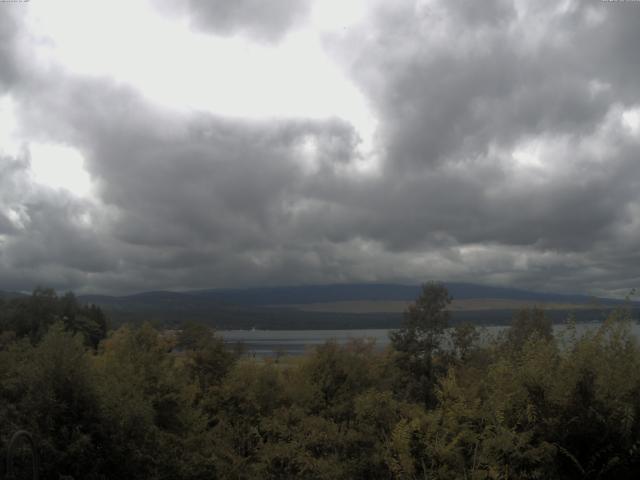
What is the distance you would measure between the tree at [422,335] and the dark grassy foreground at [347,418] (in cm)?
1972

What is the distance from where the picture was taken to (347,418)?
21.4m

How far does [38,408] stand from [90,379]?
1.17 metres

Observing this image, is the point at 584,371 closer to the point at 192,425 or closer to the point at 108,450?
the point at 108,450

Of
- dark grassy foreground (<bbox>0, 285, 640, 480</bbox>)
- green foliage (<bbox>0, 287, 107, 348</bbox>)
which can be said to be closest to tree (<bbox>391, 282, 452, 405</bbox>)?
dark grassy foreground (<bbox>0, 285, 640, 480</bbox>)

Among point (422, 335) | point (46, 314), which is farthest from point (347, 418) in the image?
point (46, 314)

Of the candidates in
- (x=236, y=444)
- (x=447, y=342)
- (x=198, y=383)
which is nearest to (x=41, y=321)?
(x=447, y=342)

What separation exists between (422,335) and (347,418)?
1000 inches

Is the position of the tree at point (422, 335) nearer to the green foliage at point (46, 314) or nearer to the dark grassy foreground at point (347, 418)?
the dark grassy foreground at point (347, 418)

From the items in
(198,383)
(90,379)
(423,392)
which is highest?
(90,379)

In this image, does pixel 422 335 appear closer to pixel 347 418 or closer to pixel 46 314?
pixel 347 418

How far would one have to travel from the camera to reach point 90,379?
1324cm

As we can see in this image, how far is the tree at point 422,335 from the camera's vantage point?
142 ft

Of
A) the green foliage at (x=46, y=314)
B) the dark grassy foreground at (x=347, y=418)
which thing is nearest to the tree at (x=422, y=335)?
the dark grassy foreground at (x=347, y=418)

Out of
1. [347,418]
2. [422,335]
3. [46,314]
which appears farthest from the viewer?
[46,314]
